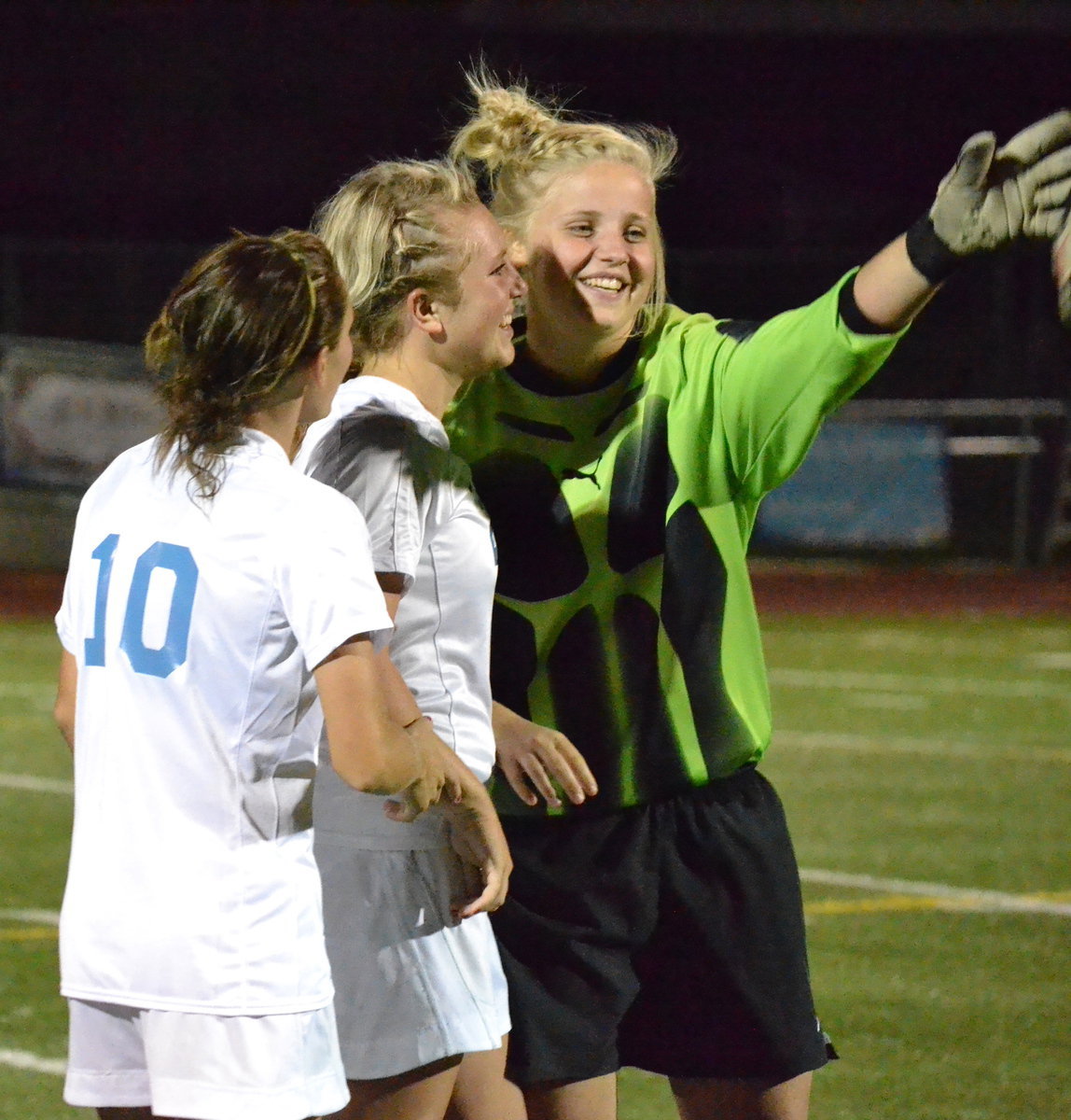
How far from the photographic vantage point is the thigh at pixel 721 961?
346 cm

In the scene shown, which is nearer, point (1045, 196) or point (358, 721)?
point (358, 721)

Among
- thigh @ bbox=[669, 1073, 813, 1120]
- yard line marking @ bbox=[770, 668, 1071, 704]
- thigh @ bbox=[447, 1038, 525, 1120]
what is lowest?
yard line marking @ bbox=[770, 668, 1071, 704]

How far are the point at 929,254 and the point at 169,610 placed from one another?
1111 mm

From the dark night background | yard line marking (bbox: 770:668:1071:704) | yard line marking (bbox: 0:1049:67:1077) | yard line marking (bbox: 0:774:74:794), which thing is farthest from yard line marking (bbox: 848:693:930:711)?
the dark night background

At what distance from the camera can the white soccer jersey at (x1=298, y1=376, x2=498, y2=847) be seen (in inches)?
116

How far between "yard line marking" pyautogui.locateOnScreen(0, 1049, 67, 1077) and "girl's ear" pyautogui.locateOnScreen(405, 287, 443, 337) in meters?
2.80

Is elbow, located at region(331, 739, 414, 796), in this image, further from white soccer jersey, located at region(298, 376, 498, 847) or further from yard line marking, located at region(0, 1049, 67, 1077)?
yard line marking, located at region(0, 1049, 67, 1077)

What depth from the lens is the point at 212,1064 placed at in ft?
8.57

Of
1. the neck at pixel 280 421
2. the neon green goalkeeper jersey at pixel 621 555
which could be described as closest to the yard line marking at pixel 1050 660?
the neon green goalkeeper jersey at pixel 621 555

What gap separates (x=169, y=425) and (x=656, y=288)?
1129 mm

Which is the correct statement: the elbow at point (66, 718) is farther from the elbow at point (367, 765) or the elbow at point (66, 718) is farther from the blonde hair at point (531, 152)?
the blonde hair at point (531, 152)

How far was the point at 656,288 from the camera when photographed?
360 centimetres

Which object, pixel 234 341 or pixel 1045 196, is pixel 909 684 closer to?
pixel 1045 196

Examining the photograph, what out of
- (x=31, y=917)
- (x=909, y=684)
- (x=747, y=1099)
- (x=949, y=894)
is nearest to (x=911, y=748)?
(x=909, y=684)
